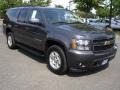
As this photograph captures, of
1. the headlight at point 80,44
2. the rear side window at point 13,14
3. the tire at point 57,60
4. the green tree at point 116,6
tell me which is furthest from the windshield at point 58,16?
the green tree at point 116,6

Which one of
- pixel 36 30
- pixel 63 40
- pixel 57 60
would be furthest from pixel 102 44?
pixel 36 30

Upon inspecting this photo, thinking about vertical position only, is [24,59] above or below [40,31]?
below

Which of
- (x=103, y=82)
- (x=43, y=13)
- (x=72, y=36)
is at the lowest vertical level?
(x=103, y=82)

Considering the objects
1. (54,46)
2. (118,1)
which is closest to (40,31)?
(54,46)

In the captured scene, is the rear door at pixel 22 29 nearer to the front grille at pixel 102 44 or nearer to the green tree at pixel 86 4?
the front grille at pixel 102 44

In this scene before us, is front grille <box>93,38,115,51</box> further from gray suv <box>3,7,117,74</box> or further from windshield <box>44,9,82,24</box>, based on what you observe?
windshield <box>44,9,82,24</box>

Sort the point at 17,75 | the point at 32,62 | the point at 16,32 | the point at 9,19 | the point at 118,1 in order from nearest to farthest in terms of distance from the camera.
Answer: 1. the point at 17,75
2. the point at 32,62
3. the point at 16,32
4. the point at 9,19
5. the point at 118,1

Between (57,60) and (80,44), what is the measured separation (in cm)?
93

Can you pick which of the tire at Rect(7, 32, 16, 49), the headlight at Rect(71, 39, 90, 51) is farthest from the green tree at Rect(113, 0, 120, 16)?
the headlight at Rect(71, 39, 90, 51)

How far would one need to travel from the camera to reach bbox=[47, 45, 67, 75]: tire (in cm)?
554

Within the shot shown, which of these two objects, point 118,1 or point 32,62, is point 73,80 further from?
point 118,1

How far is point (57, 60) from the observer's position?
5836 millimetres

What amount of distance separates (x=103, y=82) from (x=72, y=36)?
1.39 meters

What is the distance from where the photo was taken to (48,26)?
239 inches
